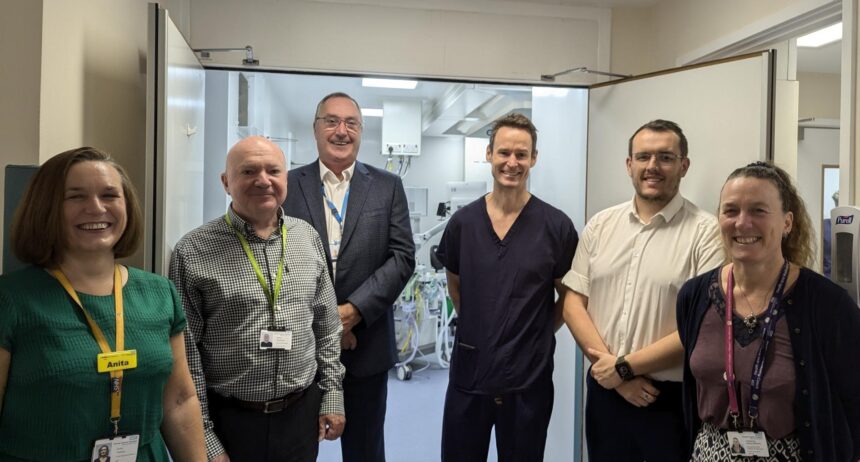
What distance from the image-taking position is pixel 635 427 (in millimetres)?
1818

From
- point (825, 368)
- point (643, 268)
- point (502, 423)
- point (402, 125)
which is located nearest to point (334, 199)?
point (502, 423)

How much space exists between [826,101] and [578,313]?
146 inches

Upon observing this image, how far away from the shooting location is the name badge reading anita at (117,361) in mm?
1185

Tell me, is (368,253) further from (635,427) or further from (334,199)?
(635,427)

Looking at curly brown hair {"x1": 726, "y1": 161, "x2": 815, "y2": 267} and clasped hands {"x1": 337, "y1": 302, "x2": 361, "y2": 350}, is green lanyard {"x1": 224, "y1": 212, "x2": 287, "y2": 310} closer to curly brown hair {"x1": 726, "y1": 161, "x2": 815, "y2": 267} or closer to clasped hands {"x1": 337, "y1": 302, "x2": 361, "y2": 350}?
clasped hands {"x1": 337, "y1": 302, "x2": 361, "y2": 350}

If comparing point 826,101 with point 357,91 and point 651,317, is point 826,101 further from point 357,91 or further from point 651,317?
point 357,91

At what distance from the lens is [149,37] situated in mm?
1781

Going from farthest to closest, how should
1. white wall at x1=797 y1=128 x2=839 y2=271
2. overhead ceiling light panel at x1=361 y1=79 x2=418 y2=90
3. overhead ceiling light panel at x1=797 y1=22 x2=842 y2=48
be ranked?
overhead ceiling light panel at x1=361 y1=79 x2=418 y2=90 → white wall at x1=797 y1=128 x2=839 y2=271 → overhead ceiling light panel at x1=797 y1=22 x2=842 y2=48

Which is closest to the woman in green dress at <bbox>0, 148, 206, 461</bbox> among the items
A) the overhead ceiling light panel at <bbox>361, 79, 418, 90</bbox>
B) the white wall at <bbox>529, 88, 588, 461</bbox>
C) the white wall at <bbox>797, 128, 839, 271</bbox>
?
the white wall at <bbox>529, 88, 588, 461</bbox>

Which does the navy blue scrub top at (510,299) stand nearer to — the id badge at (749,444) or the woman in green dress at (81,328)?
the id badge at (749,444)

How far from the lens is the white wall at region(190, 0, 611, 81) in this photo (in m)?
2.69

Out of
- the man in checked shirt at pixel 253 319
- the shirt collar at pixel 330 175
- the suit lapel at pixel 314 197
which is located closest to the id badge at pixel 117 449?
the man in checked shirt at pixel 253 319

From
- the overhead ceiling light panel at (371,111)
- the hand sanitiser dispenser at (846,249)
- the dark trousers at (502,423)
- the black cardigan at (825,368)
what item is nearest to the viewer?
the black cardigan at (825,368)

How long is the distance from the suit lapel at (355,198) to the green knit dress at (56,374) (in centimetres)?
92
